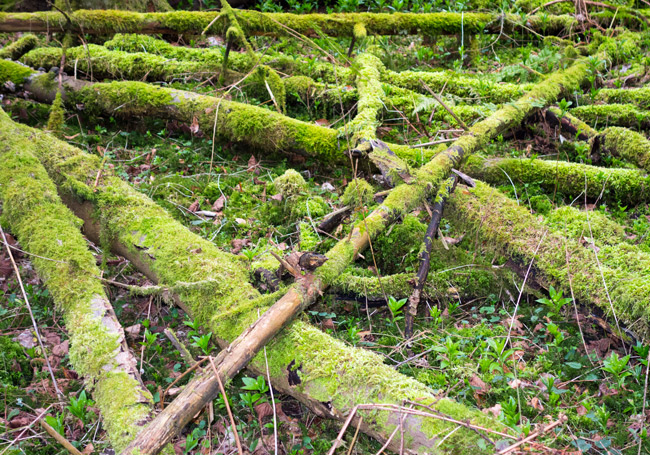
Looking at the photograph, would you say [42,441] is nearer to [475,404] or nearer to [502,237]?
[475,404]

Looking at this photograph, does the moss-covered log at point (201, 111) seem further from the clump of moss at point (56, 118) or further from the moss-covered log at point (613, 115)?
the moss-covered log at point (613, 115)

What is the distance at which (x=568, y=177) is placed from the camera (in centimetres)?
506

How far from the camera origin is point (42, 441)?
3053 mm

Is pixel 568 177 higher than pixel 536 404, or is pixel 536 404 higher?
pixel 568 177

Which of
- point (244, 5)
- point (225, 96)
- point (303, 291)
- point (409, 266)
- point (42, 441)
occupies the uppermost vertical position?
point (244, 5)

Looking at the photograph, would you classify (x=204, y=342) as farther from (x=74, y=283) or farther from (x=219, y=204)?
(x=219, y=204)

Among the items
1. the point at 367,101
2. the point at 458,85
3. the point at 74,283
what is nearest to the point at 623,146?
the point at 458,85

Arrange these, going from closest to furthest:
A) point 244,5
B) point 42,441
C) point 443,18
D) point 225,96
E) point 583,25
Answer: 1. point 42,441
2. point 225,96
3. point 443,18
4. point 583,25
5. point 244,5

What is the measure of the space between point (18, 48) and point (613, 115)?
827 centimetres

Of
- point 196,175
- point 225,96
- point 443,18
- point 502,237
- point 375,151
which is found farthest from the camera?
point 443,18

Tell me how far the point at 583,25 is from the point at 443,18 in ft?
8.83

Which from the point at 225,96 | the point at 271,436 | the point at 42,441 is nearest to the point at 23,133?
the point at 225,96

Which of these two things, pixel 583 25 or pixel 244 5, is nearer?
pixel 583 25

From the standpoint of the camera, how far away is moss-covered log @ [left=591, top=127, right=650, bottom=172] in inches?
200
